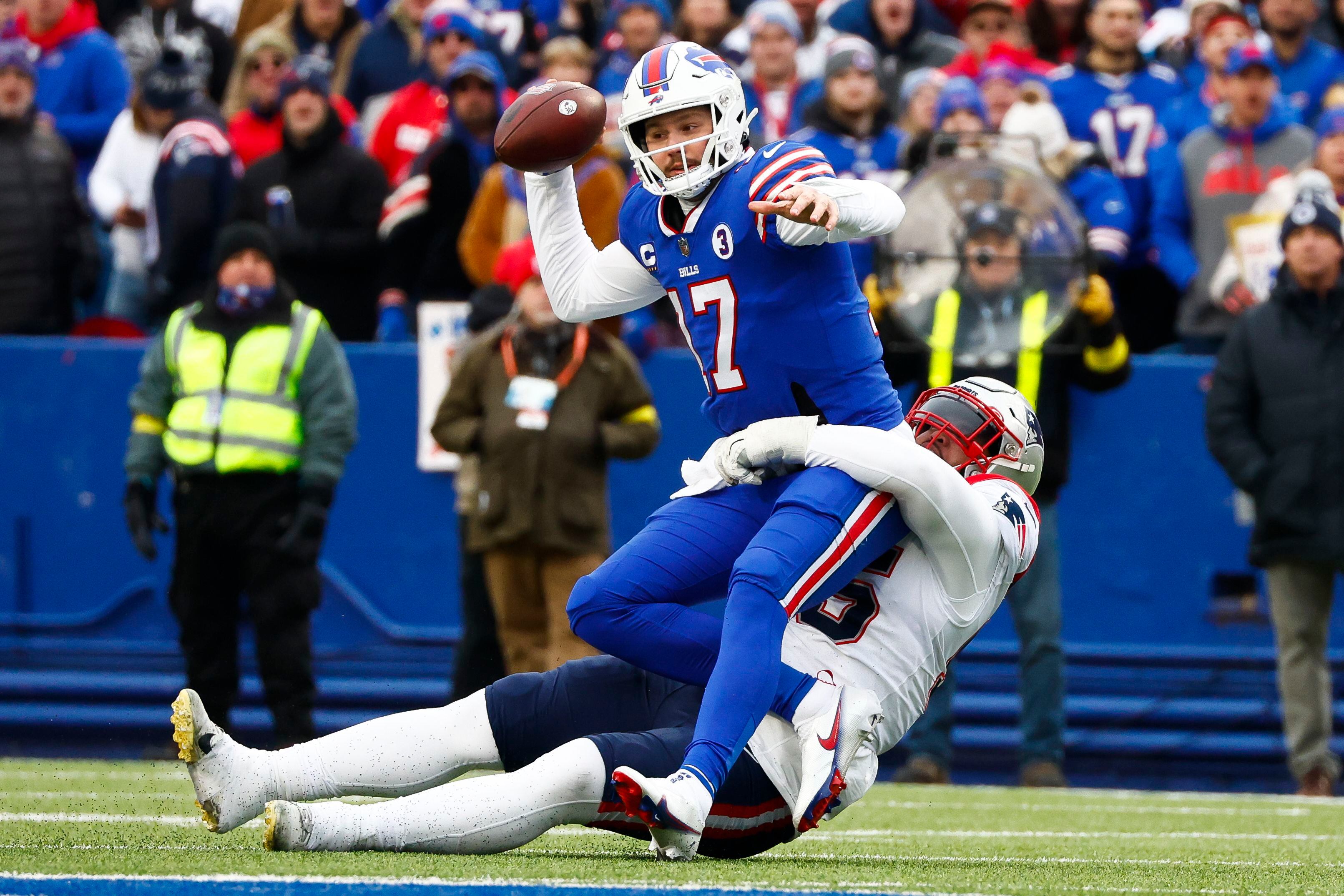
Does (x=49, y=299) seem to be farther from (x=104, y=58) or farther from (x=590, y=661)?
(x=590, y=661)

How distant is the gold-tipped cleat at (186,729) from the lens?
13.0 ft

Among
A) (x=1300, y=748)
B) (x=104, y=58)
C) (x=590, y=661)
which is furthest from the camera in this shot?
(x=104, y=58)

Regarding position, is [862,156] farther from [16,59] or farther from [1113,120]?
[16,59]

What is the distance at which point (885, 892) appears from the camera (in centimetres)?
363

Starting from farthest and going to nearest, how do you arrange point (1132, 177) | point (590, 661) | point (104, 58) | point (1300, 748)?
A: point (104, 58), point (1132, 177), point (1300, 748), point (590, 661)

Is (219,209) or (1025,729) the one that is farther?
(219,209)

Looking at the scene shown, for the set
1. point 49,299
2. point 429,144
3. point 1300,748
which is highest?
point 429,144

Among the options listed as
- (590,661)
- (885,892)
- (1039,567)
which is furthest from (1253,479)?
(885,892)

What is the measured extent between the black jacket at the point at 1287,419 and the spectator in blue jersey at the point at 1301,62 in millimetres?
1614

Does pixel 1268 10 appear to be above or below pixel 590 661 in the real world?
above

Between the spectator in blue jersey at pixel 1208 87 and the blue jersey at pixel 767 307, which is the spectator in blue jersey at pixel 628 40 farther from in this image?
the blue jersey at pixel 767 307

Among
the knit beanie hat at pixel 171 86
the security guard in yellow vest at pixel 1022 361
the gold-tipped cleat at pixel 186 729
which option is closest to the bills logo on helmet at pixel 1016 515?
the gold-tipped cleat at pixel 186 729

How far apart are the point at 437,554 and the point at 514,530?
1.18 m

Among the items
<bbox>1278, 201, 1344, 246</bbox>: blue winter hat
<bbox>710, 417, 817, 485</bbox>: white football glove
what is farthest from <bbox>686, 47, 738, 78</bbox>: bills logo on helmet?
<bbox>1278, 201, 1344, 246</bbox>: blue winter hat
